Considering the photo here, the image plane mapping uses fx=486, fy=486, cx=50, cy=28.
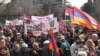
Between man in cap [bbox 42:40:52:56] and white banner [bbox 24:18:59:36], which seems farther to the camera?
white banner [bbox 24:18:59:36]

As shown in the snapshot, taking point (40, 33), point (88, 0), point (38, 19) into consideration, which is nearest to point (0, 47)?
point (40, 33)

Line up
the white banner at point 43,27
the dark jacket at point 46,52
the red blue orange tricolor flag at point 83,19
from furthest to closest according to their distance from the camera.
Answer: the white banner at point 43,27 → the red blue orange tricolor flag at point 83,19 → the dark jacket at point 46,52

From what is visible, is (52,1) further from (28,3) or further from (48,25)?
(48,25)

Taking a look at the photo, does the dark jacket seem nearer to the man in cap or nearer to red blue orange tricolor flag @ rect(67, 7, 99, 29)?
the man in cap

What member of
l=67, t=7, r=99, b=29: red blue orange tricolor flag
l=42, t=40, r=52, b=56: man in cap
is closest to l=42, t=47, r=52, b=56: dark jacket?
l=42, t=40, r=52, b=56: man in cap

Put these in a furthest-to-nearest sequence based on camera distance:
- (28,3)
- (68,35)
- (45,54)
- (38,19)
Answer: (28,3) < (38,19) < (68,35) < (45,54)

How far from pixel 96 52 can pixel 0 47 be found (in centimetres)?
296

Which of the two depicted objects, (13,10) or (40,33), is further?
(13,10)

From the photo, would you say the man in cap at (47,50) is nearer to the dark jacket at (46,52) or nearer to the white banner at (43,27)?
the dark jacket at (46,52)

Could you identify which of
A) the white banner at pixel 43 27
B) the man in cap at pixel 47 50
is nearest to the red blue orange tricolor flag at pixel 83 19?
the white banner at pixel 43 27

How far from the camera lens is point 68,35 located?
20453 mm

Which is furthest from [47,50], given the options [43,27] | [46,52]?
[43,27]

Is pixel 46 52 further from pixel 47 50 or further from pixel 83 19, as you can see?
pixel 83 19

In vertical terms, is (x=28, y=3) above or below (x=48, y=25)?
below
